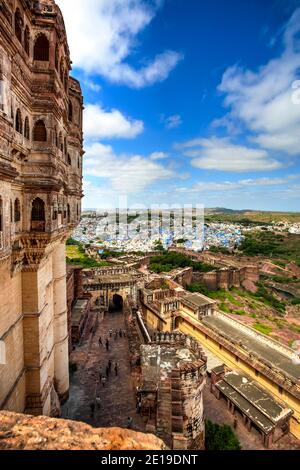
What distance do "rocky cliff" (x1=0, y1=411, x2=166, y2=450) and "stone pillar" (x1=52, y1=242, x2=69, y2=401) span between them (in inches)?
396

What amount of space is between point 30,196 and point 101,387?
11.5 m

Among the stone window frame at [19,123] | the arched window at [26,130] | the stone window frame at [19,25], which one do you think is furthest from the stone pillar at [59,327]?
the stone window frame at [19,25]

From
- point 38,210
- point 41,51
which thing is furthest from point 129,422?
point 41,51

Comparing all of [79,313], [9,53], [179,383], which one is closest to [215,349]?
[79,313]

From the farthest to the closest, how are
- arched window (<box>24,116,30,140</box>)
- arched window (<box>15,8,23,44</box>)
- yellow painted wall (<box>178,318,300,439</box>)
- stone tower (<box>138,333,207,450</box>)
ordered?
yellow painted wall (<box>178,318,300,439</box>)
stone tower (<box>138,333,207,450</box>)
arched window (<box>24,116,30,140</box>)
arched window (<box>15,8,23,44</box>)

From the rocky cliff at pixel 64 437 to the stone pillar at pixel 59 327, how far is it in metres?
10.1

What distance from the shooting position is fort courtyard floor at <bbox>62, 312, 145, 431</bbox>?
13555mm

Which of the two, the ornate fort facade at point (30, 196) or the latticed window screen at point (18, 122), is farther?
the latticed window screen at point (18, 122)

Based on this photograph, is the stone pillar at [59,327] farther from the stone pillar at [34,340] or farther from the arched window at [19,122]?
the arched window at [19,122]

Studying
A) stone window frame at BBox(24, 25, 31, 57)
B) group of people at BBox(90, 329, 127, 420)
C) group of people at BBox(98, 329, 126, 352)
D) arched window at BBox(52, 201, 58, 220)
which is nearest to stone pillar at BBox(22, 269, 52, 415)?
arched window at BBox(52, 201, 58, 220)

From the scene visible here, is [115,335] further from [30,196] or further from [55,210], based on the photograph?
A: [30,196]

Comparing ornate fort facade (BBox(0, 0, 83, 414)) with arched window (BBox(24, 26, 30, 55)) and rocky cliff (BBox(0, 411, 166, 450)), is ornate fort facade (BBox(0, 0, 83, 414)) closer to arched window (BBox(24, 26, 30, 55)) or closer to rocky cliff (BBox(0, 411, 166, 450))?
arched window (BBox(24, 26, 30, 55))

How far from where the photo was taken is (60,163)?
11617 mm

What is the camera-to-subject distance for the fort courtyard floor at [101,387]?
1355 centimetres
